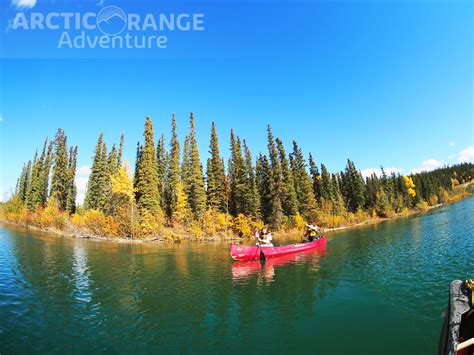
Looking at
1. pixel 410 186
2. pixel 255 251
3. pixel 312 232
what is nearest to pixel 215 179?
pixel 312 232

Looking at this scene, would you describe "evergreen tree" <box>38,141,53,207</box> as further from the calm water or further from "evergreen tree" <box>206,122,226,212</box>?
the calm water

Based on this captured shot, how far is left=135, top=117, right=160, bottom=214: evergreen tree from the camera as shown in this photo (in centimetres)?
4844

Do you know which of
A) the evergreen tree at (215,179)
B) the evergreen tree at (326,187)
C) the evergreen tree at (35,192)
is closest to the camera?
the evergreen tree at (215,179)

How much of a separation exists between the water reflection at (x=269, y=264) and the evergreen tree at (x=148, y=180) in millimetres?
28584

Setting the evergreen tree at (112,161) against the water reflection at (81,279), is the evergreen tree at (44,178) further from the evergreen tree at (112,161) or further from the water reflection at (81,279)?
the water reflection at (81,279)

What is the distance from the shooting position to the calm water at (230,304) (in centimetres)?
998

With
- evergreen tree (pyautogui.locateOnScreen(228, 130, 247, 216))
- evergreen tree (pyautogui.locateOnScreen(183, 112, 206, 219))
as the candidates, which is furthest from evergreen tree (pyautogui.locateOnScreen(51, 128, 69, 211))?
evergreen tree (pyautogui.locateOnScreen(228, 130, 247, 216))

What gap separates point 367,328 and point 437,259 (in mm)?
14838

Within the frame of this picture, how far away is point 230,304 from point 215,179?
42.8 metres

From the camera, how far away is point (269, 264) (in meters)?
24.1

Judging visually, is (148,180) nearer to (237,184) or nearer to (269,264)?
(237,184)

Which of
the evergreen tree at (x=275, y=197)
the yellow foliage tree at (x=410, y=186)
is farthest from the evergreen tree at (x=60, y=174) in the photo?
the yellow foliage tree at (x=410, y=186)

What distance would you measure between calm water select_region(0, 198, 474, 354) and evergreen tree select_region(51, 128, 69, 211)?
146ft

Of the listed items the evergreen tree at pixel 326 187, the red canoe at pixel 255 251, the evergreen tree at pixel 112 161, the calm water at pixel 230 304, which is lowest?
the calm water at pixel 230 304
